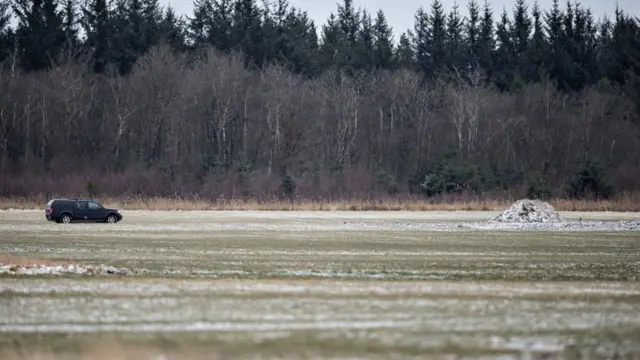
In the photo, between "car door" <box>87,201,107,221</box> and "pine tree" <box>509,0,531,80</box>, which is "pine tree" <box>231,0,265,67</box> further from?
"car door" <box>87,201,107,221</box>

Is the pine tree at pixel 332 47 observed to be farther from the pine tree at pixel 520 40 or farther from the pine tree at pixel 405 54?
the pine tree at pixel 520 40

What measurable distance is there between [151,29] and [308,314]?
351 feet

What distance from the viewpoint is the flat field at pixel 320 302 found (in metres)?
11.0

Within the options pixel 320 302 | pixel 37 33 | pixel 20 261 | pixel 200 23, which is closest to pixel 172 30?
pixel 200 23

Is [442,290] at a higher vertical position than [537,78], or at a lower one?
lower

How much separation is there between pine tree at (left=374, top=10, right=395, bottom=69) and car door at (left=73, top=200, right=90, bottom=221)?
74.7 m

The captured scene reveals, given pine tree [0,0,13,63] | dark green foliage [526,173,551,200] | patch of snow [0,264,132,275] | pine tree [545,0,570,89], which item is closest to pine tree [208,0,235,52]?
pine tree [0,0,13,63]

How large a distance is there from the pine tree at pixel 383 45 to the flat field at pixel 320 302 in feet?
319

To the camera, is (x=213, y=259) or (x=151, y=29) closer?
(x=213, y=259)

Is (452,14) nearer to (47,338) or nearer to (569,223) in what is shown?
(569,223)

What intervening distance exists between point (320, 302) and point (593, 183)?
69.5 metres

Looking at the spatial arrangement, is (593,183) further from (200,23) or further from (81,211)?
(200,23)

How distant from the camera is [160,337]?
1159cm

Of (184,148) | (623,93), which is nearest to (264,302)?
(184,148)
